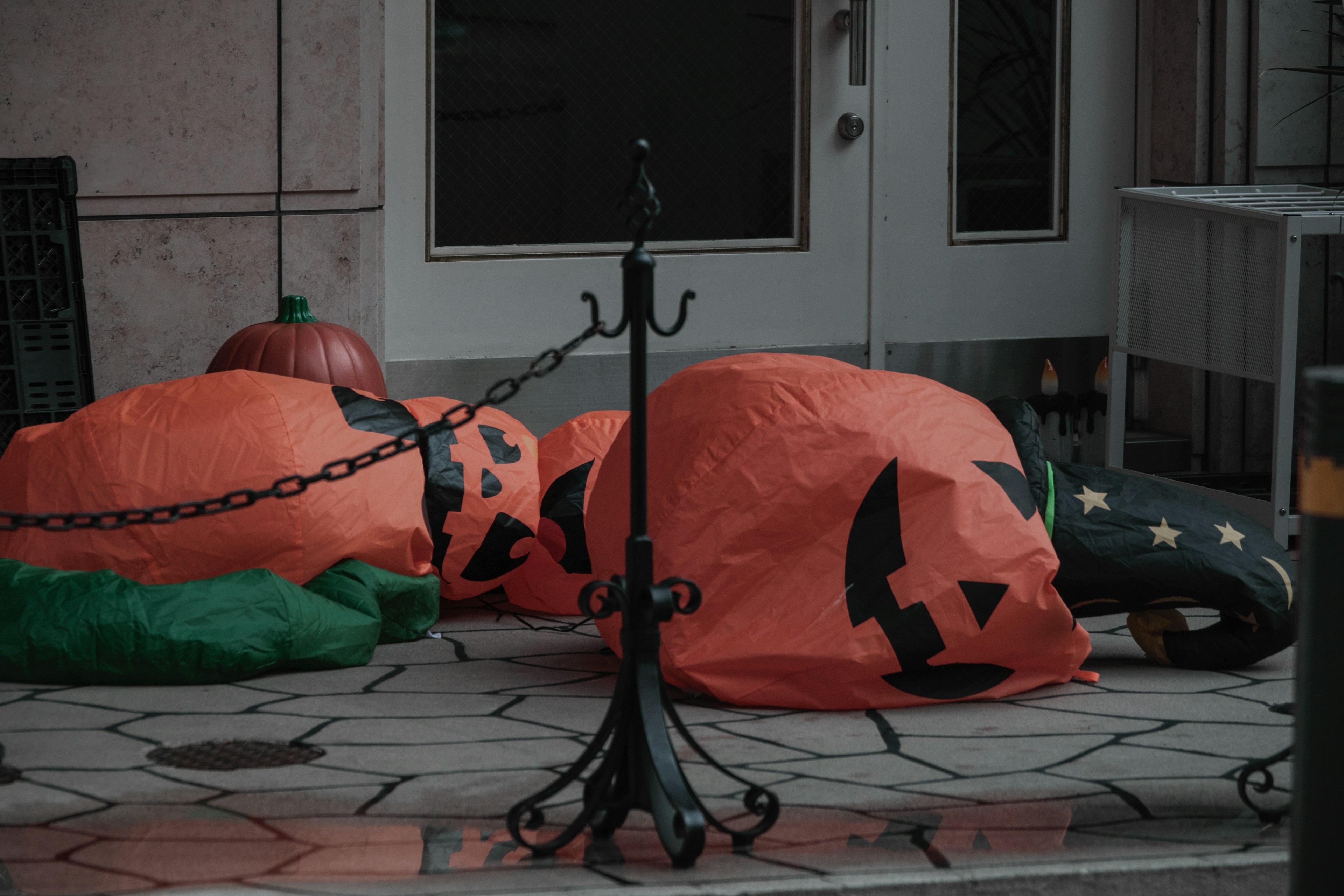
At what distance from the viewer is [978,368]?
21.5ft

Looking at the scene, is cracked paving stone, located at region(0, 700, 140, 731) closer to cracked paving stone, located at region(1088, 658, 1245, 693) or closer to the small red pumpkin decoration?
the small red pumpkin decoration

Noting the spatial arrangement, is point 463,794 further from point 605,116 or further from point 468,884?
point 605,116

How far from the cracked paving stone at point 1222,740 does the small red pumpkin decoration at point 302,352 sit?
2.90 metres

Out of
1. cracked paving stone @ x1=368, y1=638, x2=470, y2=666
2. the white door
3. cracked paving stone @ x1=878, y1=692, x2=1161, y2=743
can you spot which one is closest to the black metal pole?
cracked paving stone @ x1=878, y1=692, x2=1161, y2=743

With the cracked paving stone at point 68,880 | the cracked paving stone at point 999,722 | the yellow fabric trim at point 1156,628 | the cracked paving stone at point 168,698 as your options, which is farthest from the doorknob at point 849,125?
the cracked paving stone at point 68,880

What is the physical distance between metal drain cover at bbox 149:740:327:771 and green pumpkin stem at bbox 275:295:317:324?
236 cm

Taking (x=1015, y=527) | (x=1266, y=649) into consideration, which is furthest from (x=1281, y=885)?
(x=1266, y=649)

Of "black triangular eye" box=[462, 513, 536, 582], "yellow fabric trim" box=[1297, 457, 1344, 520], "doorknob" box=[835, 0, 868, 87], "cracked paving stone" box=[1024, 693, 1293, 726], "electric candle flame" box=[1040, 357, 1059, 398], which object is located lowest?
"cracked paving stone" box=[1024, 693, 1293, 726]

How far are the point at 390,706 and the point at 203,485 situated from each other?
82 centimetres

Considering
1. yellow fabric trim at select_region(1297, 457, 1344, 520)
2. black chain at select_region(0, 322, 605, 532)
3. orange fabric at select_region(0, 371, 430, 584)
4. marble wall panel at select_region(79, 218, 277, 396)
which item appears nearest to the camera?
yellow fabric trim at select_region(1297, 457, 1344, 520)

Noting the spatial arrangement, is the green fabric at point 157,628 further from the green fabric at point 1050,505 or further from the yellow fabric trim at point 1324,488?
the yellow fabric trim at point 1324,488

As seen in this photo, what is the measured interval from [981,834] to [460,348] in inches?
150

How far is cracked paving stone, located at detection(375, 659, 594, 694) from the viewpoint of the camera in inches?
149

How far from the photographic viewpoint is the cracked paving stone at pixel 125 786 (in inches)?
113
